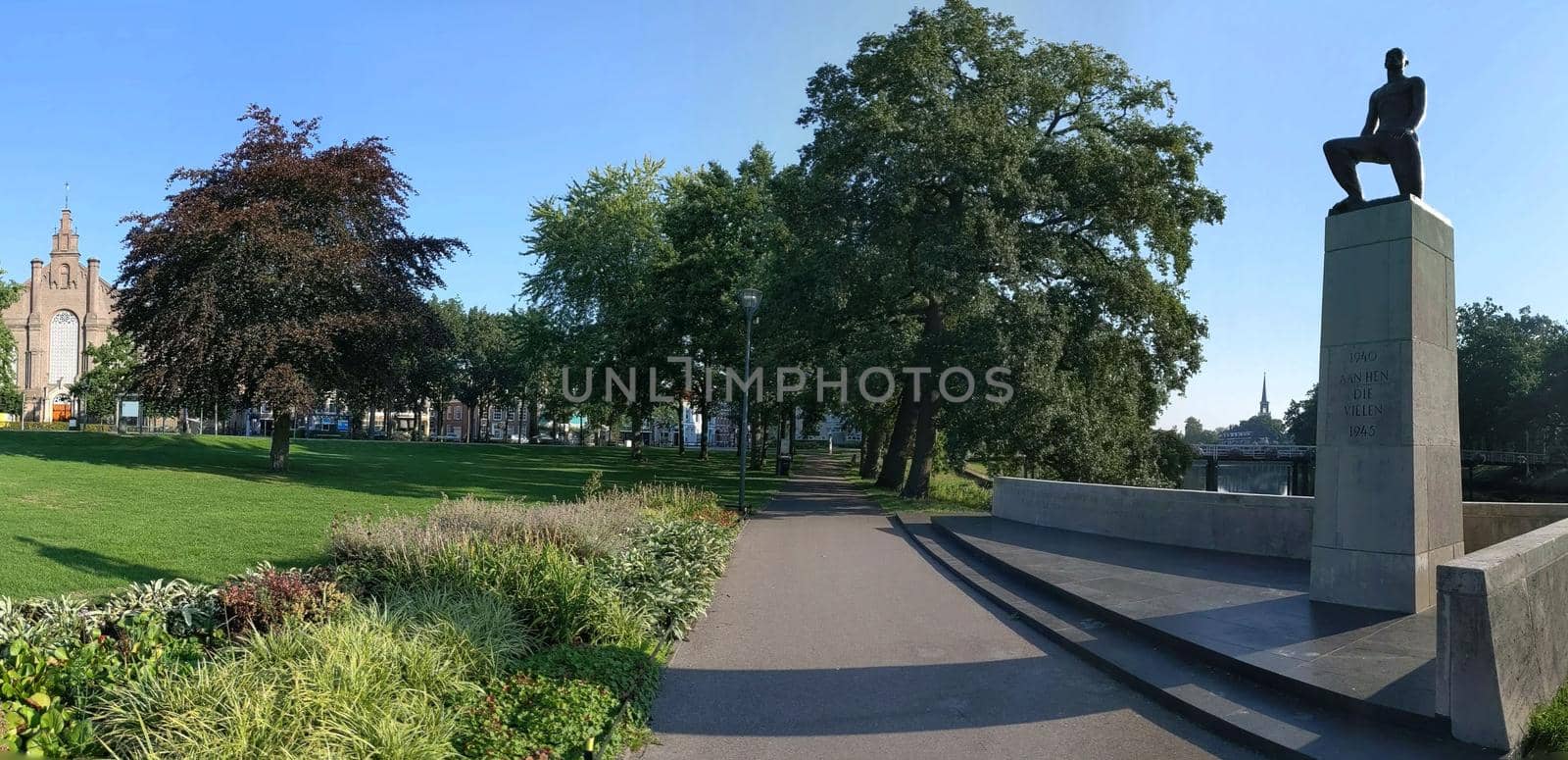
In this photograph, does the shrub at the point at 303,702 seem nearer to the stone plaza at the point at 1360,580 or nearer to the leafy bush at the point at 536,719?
the leafy bush at the point at 536,719

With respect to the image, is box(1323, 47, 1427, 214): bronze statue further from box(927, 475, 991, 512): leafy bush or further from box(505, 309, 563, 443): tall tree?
box(505, 309, 563, 443): tall tree

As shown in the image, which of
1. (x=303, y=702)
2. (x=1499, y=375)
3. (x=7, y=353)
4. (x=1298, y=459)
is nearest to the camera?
(x=303, y=702)

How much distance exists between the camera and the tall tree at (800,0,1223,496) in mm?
21797

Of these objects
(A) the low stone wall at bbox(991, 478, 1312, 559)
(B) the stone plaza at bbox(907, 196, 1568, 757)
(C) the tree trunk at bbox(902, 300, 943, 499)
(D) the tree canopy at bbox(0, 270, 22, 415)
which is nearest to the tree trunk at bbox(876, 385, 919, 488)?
(C) the tree trunk at bbox(902, 300, 943, 499)

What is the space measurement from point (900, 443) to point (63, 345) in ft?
295

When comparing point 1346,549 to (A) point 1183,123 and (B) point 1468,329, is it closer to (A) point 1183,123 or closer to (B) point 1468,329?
(A) point 1183,123

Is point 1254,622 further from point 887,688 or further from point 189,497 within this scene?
point 189,497

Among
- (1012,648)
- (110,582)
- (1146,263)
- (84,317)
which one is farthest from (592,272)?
(84,317)

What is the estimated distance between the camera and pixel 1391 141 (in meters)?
8.77

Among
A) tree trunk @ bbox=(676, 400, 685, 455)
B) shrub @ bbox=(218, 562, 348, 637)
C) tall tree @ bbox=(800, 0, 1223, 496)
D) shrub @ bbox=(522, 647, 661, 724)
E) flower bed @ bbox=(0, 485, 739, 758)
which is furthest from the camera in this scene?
tree trunk @ bbox=(676, 400, 685, 455)

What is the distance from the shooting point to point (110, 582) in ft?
29.3

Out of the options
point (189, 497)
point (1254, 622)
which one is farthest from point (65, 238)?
point (1254, 622)

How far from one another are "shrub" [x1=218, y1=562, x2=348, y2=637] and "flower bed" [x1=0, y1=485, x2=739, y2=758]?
16 millimetres

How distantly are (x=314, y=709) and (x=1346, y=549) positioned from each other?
861 centimetres
